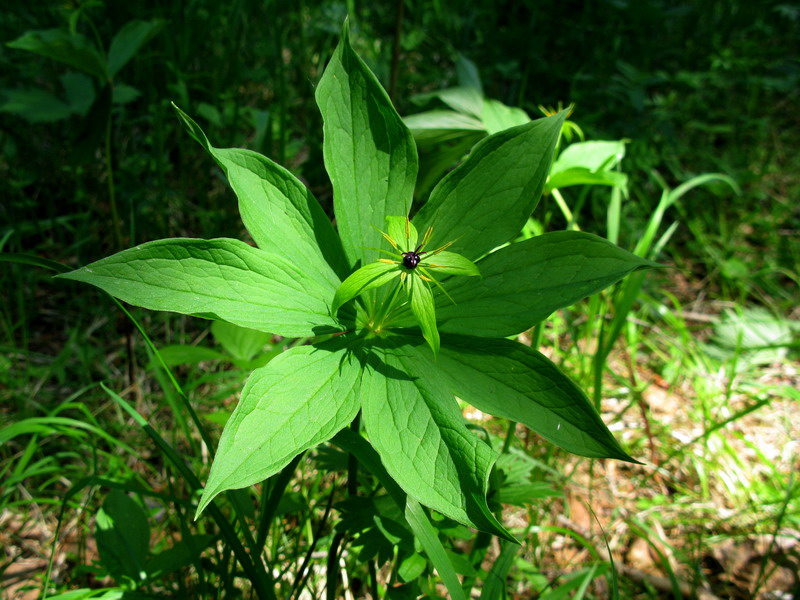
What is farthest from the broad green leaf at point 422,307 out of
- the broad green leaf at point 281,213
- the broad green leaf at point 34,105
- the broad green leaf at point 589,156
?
the broad green leaf at point 34,105

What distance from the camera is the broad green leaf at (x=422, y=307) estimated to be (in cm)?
90

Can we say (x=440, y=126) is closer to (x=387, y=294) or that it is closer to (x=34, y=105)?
(x=387, y=294)

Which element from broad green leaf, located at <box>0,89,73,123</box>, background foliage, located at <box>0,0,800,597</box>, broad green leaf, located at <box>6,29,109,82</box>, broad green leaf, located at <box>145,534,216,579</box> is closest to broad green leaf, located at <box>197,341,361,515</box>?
background foliage, located at <box>0,0,800,597</box>

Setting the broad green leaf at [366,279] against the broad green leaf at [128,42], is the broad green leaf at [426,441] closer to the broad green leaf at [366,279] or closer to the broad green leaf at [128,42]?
the broad green leaf at [366,279]

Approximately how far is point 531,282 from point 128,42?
1.64 m

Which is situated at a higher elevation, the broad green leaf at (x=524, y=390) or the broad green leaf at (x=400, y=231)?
the broad green leaf at (x=400, y=231)

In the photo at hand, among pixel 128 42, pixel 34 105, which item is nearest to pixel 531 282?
pixel 128 42

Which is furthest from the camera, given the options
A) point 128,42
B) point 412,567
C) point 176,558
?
point 128,42

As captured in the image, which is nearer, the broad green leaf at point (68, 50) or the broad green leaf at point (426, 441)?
the broad green leaf at point (426, 441)

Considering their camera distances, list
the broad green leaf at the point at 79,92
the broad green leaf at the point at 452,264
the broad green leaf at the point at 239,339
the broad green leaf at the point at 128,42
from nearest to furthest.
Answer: the broad green leaf at the point at 452,264 → the broad green leaf at the point at 239,339 → the broad green leaf at the point at 128,42 → the broad green leaf at the point at 79,92

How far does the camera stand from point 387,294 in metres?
1.10

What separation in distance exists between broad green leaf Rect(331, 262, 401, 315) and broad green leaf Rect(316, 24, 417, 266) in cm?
17

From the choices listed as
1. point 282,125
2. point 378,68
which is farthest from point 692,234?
point 282,125

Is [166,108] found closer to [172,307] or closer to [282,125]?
[282,125]
